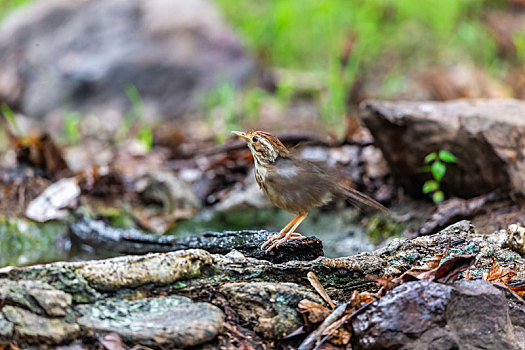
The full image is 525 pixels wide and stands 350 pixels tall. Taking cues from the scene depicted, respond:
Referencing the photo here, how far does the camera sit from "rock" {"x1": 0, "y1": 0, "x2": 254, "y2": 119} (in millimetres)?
8711

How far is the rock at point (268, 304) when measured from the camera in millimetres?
2512

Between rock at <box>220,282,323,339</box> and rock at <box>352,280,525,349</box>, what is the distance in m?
0.29

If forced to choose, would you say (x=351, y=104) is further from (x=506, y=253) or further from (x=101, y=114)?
(x=506, y=253)

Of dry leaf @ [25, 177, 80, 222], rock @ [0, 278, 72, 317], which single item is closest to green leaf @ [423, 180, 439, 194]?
dry leaf @ [25, 177, 80, 222]

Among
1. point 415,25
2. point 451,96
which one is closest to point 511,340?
point 451,96

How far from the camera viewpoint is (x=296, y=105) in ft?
28.8

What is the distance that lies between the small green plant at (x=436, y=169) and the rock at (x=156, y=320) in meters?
2.52

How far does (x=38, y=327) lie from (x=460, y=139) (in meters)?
3.37

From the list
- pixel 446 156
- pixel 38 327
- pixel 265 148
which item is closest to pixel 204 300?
pixel 38 327

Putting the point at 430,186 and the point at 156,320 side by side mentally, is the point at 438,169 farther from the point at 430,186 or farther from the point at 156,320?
the point at 156,320

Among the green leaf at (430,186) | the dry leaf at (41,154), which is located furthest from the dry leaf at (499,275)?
the dry leaf at (41,154)

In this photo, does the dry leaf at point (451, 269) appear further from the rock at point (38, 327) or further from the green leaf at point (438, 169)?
the green leaf at point (438, 169)

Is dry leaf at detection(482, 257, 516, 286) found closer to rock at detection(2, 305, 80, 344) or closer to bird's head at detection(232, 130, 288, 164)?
bird's head at detection(232, 130, 288, 164)

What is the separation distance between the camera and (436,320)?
7.62 ft
